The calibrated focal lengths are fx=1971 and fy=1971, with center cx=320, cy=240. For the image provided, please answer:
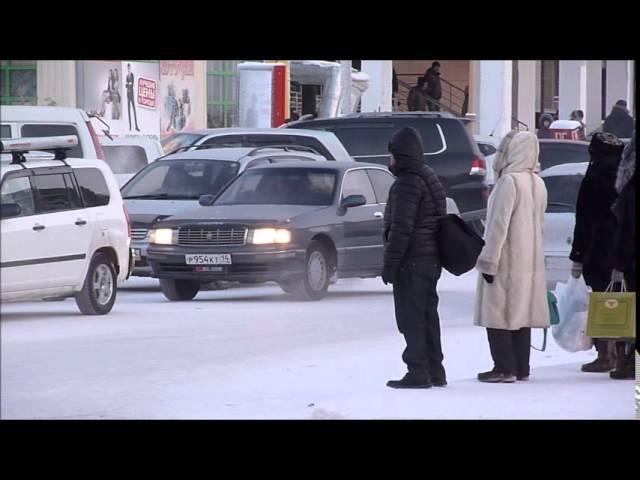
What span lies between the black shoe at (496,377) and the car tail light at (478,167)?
8.06 m

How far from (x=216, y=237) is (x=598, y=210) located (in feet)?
16.3

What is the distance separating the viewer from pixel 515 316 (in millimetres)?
13375

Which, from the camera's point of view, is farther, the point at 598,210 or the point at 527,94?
the point at 527,94

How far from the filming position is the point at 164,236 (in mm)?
17828

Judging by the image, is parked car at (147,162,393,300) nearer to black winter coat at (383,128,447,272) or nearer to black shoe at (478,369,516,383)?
black shoe at (478,369,516,383)

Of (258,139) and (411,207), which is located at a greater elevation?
(258,139)

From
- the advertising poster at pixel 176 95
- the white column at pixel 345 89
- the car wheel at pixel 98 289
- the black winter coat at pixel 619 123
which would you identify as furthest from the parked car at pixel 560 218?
the car wheel at pixel 98 289

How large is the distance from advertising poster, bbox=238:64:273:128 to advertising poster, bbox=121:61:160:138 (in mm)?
1235

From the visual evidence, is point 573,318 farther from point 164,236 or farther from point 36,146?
point 164,236

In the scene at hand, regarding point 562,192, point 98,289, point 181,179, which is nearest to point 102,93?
point 98,289

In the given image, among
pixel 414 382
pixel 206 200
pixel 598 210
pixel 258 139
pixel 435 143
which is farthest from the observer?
pixel 435 143

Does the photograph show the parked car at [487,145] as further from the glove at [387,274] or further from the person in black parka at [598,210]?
the glove at [387,274]
